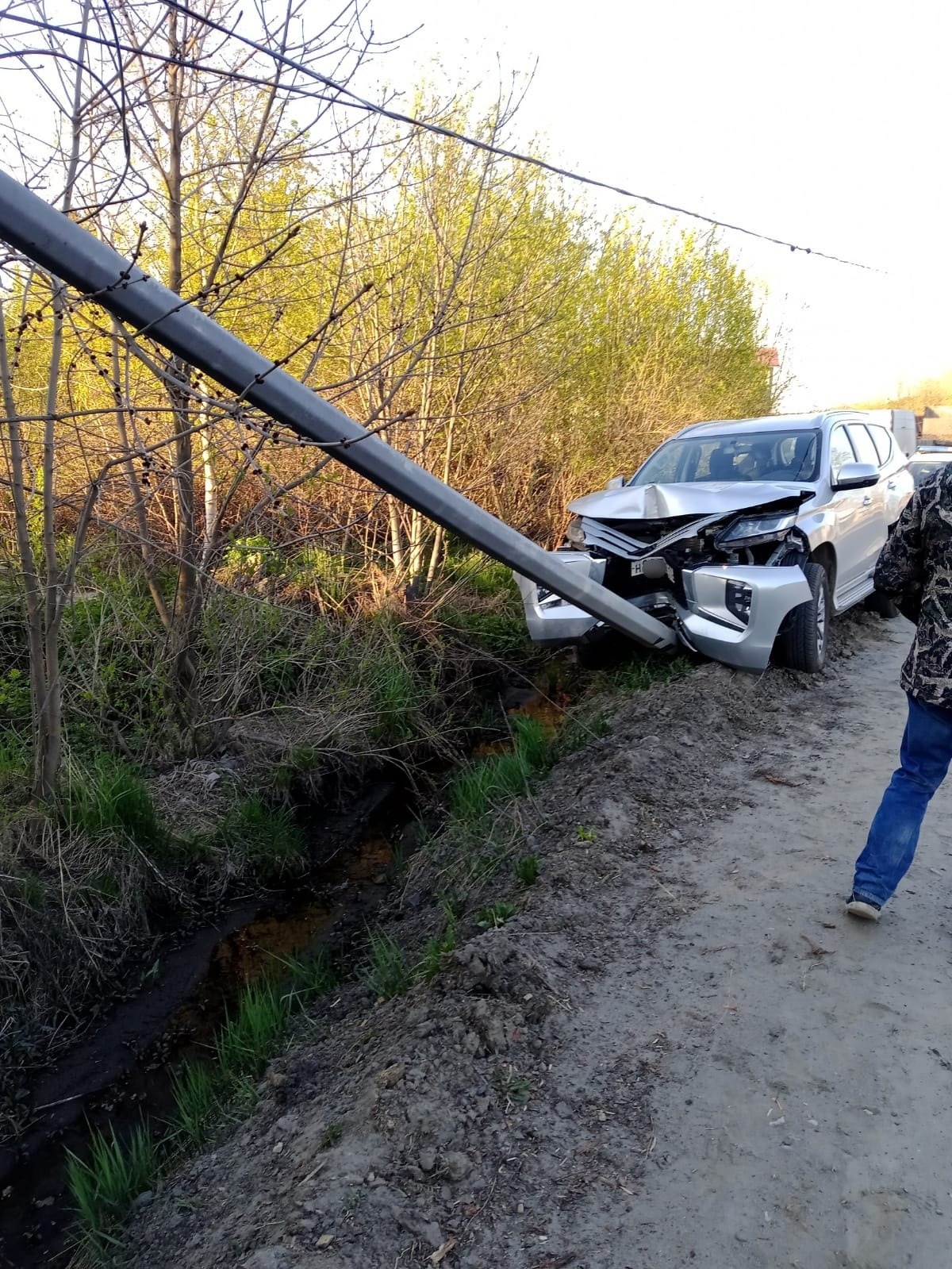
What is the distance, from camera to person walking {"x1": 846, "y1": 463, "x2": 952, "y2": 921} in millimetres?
3383

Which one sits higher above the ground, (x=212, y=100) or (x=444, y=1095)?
(x=212, y=100)

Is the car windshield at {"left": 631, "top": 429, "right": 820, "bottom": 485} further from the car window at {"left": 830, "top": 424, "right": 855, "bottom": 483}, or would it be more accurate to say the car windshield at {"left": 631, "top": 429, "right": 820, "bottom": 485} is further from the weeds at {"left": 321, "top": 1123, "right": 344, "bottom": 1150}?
the weeds at {"left": 321, "top": 1123, "right": 344, "bottom": 1150}

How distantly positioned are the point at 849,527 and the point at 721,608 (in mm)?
1801

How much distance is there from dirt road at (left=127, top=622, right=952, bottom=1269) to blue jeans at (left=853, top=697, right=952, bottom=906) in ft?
0.84

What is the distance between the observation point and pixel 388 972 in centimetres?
402

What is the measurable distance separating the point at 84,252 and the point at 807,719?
16.3 ft

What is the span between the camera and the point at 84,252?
11.1ft

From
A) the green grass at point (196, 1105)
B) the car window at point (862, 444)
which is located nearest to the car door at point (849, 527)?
the car window at point (862, 444)

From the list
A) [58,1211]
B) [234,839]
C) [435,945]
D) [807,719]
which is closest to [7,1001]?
[58,1211]

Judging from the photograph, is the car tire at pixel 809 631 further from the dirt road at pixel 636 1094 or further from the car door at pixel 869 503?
the dirt road at pixel 636 1094

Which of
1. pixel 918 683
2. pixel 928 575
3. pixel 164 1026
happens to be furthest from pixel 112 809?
pixel 928 575

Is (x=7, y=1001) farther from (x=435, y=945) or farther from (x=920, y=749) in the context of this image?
(x=920, y=749)

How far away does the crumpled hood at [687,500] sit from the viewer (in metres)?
6.38

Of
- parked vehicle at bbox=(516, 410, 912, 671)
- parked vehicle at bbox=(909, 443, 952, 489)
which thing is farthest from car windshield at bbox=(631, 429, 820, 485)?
parked vehicle at bbox=(909, 443, 952, 489)
